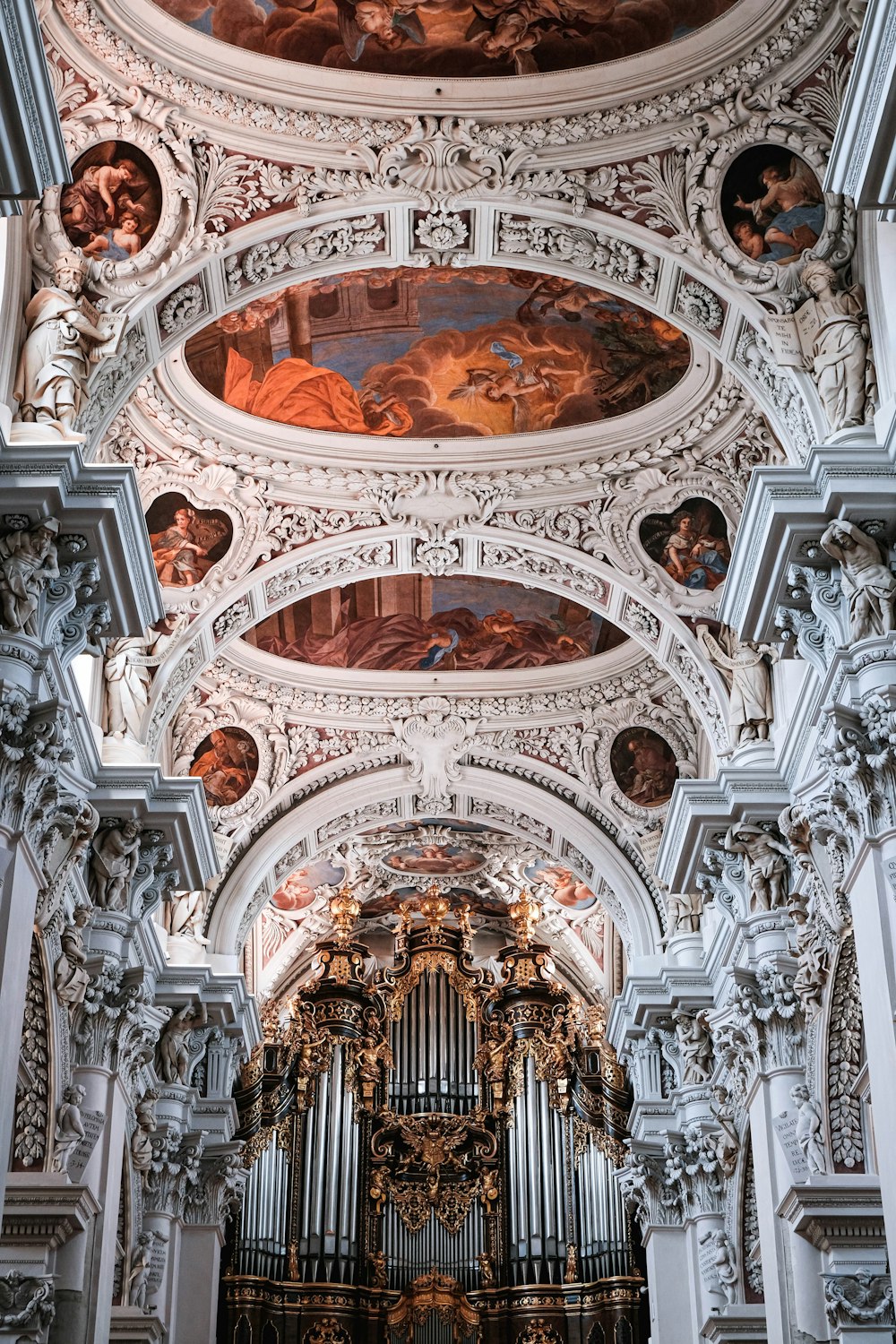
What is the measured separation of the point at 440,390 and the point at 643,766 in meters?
6.52

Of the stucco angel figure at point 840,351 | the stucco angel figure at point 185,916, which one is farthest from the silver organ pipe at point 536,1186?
the stucco angel figure at point 840,351

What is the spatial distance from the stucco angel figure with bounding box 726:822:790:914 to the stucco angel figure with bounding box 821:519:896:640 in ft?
14.9

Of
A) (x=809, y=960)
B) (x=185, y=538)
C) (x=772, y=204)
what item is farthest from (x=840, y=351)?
(x=185, y=538)

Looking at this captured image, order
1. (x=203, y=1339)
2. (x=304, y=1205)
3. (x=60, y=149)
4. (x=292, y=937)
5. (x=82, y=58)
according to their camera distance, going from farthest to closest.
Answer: (x=292, y=937) → (x=304, y=1205) → (x=203, y=1339) → (x=82, y=58) → (x=60, y=149)

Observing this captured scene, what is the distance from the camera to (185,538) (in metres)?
19.4

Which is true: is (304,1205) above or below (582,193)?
below

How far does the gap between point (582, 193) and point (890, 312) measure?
10.5 ft

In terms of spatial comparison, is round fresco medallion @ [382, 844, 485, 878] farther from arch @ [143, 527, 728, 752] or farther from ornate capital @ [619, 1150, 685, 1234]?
arch @ [143, 527, 728, 752]

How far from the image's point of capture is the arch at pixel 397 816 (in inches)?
927

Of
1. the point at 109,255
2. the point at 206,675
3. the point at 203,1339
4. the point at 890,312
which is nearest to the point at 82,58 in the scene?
the point at 109,255

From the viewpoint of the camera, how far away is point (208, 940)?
23.1 m

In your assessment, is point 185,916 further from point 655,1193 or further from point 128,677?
point 655,1193

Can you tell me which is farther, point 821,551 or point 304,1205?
point 304,1205

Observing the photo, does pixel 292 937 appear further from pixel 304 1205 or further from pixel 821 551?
pixel 821 551
